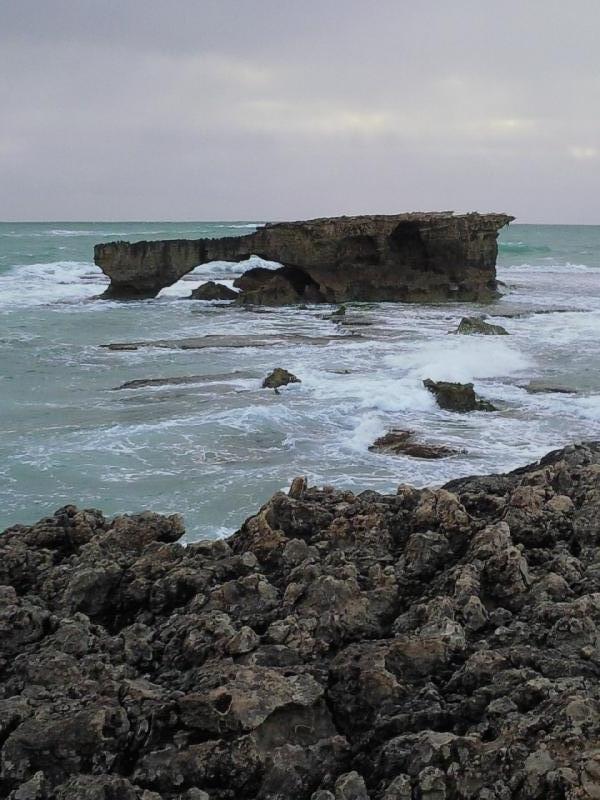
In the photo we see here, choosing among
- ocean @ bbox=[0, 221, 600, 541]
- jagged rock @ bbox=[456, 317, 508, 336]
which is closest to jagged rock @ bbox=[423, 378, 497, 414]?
ocean @ bbox=[0, 221, 600, 541]

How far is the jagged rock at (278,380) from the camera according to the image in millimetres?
14805

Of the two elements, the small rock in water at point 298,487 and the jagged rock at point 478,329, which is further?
the jagged rock at point 478,329

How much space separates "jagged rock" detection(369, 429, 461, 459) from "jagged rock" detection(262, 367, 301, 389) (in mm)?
3894

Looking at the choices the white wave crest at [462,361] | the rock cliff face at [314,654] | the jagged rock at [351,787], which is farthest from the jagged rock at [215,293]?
the jagged rock at [351,787]

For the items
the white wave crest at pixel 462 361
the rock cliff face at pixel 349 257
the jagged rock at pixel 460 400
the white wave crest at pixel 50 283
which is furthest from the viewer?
the white wave crest at pixel 50 283

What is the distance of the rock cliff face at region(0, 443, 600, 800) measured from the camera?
2477 mm

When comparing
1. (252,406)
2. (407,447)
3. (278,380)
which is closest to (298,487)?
(407,447)

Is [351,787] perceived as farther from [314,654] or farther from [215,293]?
[215,293]

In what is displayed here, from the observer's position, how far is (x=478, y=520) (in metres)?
4.20

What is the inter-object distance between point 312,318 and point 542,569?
23806mm

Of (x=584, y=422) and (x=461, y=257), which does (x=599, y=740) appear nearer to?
(x=584, y=422)

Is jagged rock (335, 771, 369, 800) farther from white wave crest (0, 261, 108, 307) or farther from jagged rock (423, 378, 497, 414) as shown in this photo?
white wave crest (0, 261, 108, 307)

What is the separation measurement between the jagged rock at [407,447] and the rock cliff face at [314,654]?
18.9ft

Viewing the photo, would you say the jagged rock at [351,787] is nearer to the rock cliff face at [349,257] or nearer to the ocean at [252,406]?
the ocean at [252,406]
